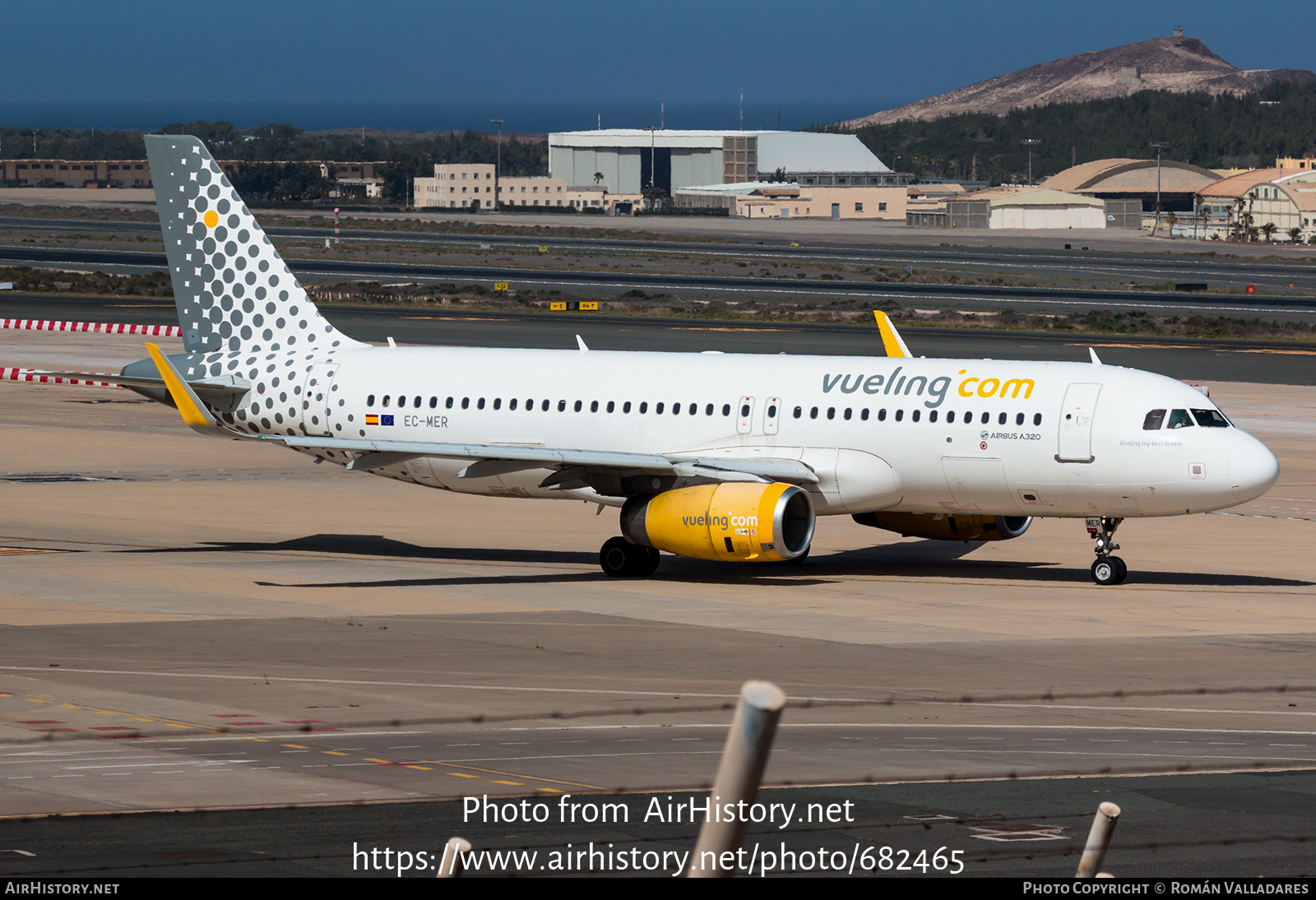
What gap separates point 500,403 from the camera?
40094mm

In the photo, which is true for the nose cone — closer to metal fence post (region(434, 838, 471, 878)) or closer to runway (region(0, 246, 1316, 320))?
metal fence post (region(434, 838, 471, 878))

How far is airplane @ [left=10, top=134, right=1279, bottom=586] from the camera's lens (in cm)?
3562

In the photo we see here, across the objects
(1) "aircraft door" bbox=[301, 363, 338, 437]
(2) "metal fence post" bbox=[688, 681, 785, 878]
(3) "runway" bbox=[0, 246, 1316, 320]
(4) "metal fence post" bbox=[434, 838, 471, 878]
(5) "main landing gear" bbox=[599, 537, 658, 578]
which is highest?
(2) "metal fence post" bbox=[688, 681, 785, 878]

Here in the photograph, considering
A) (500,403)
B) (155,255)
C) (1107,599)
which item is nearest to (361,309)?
(155,255)

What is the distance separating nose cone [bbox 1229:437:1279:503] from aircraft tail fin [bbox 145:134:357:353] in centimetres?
2034

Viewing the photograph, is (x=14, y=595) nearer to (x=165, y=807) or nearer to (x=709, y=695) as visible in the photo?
(x=709, y=695)

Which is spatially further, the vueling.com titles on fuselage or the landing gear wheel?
the vueling.com titles on fuselage

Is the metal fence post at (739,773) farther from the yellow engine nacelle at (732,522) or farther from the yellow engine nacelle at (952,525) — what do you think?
the yellow engine nacelle at (952,525)

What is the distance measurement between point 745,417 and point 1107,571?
8.10 m

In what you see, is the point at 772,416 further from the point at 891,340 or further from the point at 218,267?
the point at 218,267

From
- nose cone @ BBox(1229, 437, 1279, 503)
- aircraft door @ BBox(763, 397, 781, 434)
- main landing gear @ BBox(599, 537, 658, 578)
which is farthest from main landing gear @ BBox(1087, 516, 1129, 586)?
main landing gear @ BBox(599, 537, 658, 578)

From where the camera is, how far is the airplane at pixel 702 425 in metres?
35.6

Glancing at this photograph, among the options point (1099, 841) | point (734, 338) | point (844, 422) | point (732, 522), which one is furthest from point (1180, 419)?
point (734, 338)

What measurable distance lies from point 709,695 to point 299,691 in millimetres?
5637
